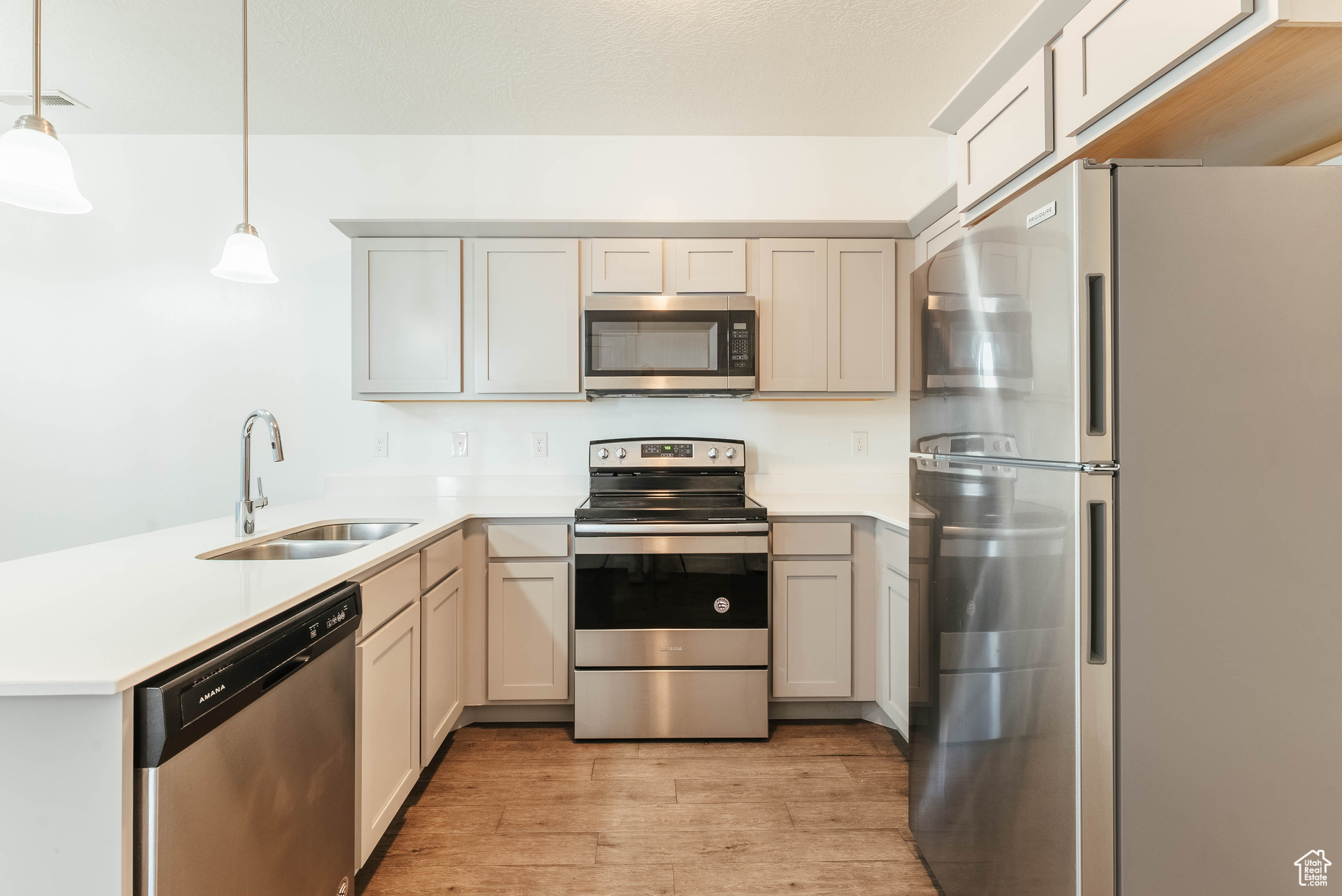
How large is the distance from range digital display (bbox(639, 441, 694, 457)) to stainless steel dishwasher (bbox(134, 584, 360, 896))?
1.61 metres

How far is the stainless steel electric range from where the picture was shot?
2.37 metres

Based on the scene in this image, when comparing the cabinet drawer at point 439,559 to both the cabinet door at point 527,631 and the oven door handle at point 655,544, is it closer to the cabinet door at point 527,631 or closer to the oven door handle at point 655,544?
the cabinet door at point 527,631

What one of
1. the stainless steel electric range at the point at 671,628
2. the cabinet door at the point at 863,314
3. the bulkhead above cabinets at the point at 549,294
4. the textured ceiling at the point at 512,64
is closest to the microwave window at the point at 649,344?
the bulkhead above cabinets at the point at 549,294

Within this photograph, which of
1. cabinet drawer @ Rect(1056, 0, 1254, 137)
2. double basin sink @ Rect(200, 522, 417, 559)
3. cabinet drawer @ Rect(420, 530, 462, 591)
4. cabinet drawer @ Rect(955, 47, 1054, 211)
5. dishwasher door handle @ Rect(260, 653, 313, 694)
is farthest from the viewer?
cabinet drawer @ Rect(420, 530, 462, 591)

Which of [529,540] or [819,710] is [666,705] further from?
[529,540]

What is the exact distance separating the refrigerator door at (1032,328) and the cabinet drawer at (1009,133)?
0.94ft

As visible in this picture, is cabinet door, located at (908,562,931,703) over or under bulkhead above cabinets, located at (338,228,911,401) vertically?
under

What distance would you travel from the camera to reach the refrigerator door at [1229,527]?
0.98 metres

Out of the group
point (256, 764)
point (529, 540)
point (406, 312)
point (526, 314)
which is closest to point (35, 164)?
point (256, 764)

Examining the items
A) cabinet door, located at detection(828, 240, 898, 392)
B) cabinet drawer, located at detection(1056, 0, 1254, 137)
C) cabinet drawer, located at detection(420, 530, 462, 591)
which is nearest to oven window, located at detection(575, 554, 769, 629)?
Result: cabinet drawer, located at detection(420, 530, 462, 591)

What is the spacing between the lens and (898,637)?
2.32 metres

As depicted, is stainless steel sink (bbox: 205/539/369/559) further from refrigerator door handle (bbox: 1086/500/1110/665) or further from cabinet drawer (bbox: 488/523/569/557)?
refrigerator door handle (bbox: 1086/500/1110/665)

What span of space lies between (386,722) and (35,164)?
148 centimetres

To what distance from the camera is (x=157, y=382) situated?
2.88m
